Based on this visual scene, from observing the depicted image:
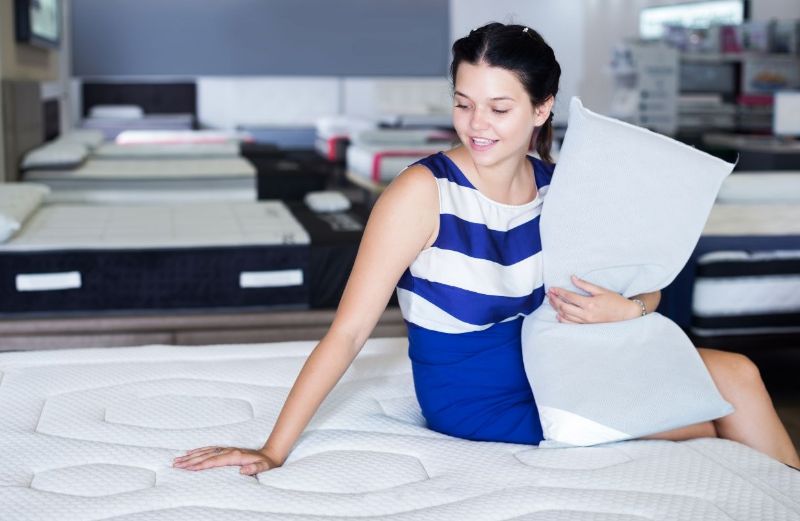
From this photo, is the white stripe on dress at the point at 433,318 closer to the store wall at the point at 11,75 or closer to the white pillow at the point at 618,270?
the white pillow at the point at 618,270

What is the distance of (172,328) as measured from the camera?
8.81 ft

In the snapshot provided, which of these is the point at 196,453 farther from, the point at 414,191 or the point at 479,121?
the point at 479,121

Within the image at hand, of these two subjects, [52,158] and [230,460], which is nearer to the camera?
[230,460]

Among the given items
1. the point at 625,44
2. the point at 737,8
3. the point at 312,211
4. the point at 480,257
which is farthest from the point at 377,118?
the point at 480,257

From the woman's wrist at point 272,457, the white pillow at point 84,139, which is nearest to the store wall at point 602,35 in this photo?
the white pillow at point 84,139

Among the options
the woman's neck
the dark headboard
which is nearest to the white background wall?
the dark headboard

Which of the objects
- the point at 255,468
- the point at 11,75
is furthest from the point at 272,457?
the point at 11,75

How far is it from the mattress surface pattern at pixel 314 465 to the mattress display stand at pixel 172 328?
89 centimetres

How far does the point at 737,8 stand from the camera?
29.9 ft

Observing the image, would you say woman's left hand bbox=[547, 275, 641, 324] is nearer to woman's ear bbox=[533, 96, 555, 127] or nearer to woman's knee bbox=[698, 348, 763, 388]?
woman's knee bbox=[698, 348, 763, 388]

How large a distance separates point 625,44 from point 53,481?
8071mm

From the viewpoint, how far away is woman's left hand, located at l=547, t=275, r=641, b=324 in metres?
Answer: 1.43

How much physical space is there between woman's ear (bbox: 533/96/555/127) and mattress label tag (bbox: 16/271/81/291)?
63.3 inches

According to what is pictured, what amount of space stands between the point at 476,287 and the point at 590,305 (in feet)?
0.55
